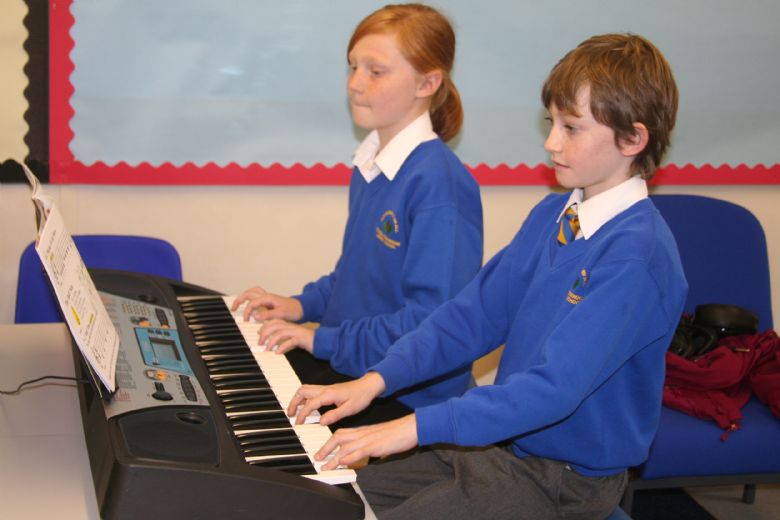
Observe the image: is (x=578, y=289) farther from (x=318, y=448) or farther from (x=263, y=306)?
(x=263, y=306)

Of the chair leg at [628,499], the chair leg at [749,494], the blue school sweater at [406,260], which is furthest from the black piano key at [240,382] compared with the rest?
the chair leg at [749,494]

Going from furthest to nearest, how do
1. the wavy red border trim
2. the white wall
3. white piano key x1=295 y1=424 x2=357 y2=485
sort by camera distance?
the white wall
the wavy red border trim
white piano key x1=295 y1=424 x2=357 y2=485

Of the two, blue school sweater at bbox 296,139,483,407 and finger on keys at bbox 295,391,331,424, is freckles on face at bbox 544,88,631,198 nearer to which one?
blue school sweater at bbox 296,139,483,407

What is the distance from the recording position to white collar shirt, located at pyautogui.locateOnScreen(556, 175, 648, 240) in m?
1.65

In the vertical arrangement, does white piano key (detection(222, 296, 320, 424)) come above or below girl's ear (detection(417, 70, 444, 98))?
below

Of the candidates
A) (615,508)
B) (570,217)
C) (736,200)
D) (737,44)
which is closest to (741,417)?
(615,508)

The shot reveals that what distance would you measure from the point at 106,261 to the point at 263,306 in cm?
64

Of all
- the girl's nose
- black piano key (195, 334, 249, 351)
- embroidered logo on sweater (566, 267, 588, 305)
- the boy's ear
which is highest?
the boy's ear

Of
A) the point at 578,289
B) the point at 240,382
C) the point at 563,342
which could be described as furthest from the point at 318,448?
the point at 578,289

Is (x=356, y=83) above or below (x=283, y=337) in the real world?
above

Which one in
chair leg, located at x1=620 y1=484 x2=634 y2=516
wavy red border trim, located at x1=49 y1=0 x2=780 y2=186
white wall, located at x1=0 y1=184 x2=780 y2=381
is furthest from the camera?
white wall, located at x1=0 y1=184 x2=780 y2=381

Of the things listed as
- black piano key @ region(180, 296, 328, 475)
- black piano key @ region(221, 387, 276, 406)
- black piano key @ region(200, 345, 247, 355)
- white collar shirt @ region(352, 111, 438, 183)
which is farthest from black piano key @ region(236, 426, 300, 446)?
white collar shirt @ region(352, 111, 438, 183)

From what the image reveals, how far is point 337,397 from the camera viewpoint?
5.18 feet

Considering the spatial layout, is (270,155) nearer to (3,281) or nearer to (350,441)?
(3,281)
